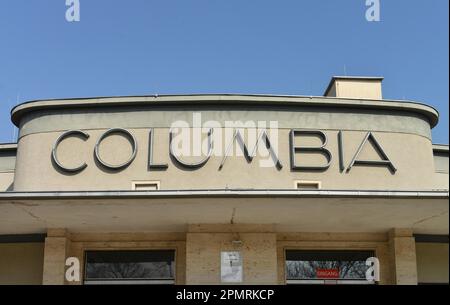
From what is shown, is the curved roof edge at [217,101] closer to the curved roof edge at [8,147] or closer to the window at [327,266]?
the curved roof edge at [8,147]

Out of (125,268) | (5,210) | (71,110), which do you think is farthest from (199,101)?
(5,210)

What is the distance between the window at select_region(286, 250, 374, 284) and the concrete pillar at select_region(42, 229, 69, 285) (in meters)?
5.36

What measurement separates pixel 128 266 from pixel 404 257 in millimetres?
6611

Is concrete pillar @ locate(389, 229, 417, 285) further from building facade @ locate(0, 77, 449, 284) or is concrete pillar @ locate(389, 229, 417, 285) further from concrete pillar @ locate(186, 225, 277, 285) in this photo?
concrete pillar @ locate(186, 225, 277, 285)

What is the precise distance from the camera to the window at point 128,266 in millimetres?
14523

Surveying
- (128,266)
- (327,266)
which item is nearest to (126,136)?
(128,266)

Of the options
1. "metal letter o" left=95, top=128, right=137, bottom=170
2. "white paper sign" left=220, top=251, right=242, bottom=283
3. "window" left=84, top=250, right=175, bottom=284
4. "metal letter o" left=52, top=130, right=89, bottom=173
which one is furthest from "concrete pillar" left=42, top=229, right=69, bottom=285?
"white paper sign" left=220, top=251, right=242, bottom=283

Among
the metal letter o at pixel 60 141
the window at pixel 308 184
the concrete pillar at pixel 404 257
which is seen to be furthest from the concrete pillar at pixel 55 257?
the concrete pillar at pixel 404 257

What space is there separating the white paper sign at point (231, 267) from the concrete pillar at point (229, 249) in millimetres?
91

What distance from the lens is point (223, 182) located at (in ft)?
48.1

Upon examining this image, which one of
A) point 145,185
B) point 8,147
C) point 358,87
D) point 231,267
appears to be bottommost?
point 231,267

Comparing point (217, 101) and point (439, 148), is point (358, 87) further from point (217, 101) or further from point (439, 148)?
point (217, 101)

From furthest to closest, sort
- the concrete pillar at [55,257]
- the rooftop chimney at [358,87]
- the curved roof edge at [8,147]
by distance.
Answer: the rooftop chimney at [358,87] < the curved roof edge at [8,147] < the concrete pillar at [55,257]
